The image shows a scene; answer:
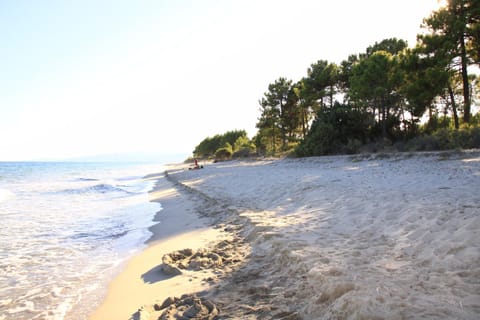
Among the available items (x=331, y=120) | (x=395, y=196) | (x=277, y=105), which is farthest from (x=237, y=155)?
(x=395, y=196)

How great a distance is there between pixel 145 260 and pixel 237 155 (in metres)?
38.3

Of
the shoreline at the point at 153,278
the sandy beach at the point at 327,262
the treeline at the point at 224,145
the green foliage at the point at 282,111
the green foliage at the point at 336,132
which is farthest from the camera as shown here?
the treeline at the point at 224,145

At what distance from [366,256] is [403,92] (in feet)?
62.7

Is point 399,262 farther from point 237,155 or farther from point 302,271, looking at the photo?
point 237,155

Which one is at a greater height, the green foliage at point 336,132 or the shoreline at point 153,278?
the green foliage at point 336,132

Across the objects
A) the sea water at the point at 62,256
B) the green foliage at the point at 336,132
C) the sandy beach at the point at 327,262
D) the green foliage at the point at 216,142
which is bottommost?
the sea water at the point at 62,256

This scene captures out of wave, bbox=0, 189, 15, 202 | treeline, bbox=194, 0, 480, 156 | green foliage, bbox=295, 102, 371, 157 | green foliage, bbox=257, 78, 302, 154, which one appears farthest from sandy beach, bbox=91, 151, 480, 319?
green foliage, bbox=257, 78, 302, 154

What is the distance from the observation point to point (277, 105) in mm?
43375

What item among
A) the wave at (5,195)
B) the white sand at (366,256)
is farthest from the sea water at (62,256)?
the wave at (5,195)

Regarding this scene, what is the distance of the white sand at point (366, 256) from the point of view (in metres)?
2.59

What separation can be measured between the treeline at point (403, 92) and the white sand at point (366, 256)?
10.9 m

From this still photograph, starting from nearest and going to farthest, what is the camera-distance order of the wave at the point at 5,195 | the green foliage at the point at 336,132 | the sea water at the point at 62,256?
the sea water at the point at 62,256
the wave at the point at 5,195
the green foliage at the point at 336,132

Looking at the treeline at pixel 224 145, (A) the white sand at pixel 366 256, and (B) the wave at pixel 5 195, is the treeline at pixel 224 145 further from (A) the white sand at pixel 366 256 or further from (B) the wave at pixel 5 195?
(A) the white sand at pixel 366 256

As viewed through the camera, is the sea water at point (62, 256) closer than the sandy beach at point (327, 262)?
No
